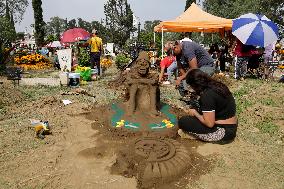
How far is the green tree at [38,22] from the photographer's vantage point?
29.9 m

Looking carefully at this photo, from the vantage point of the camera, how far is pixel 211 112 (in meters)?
4.82

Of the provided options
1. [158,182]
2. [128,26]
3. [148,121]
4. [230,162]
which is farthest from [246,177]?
[128,26]

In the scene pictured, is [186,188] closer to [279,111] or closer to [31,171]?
[31,171]

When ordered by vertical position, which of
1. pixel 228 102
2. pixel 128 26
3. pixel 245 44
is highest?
pixel 128 26

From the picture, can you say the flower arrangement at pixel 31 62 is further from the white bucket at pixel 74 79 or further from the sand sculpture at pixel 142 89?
the sand sculpture at pixel 142 89

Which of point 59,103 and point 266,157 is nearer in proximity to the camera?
point 266,157

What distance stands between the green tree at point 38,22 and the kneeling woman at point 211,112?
27305mm

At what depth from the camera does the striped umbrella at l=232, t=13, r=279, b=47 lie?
9891 millimetres

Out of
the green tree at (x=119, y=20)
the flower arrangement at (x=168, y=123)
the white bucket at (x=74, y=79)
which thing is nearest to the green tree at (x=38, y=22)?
the green tree at (x=119, y=20)

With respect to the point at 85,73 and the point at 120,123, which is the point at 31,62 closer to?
the point at 85,73

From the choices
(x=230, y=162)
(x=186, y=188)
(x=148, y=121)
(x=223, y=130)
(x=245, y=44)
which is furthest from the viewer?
(x=245, y=44)

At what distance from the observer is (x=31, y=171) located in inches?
169

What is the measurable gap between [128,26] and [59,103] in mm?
27873

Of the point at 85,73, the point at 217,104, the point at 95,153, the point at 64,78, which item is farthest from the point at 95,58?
the point at 217,104
